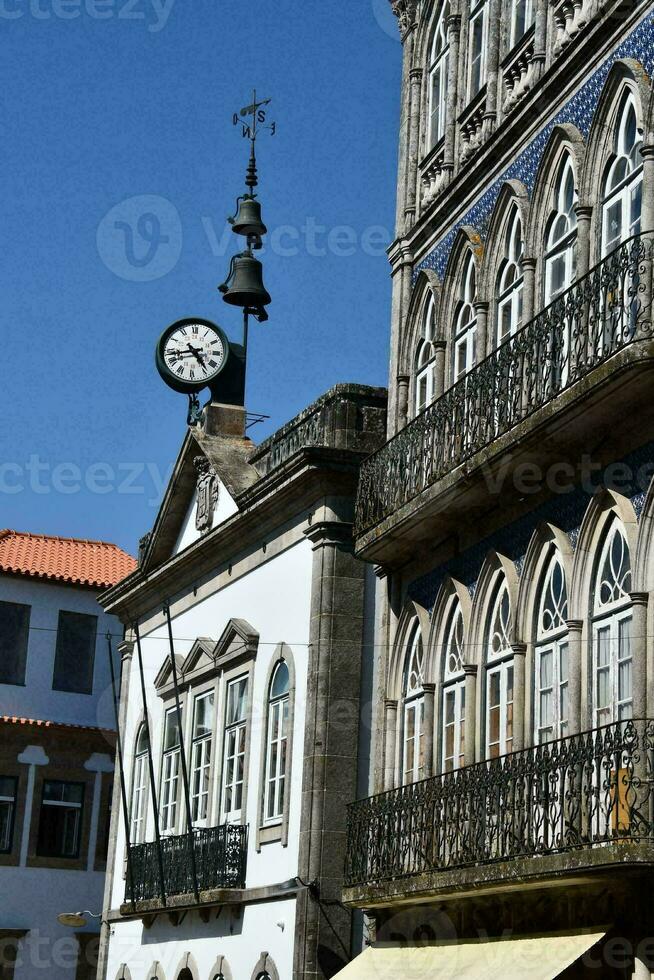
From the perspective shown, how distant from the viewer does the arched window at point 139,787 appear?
27531 millimetres

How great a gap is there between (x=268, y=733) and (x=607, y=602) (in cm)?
824

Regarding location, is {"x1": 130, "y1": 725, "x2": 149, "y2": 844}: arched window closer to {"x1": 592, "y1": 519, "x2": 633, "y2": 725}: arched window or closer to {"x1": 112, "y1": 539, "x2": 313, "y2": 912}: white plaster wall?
{"x1": 112, "y1": 539, "x2": 313, "y2": 912}: white plaster wall

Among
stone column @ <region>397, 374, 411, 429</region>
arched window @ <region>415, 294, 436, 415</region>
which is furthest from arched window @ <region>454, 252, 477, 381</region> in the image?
stone column @ <region>397, 374, 411, 429</region>

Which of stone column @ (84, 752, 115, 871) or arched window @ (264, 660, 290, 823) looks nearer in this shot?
arched window @ (264, 660, 290, 823)

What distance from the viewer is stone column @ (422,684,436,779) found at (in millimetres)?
18322

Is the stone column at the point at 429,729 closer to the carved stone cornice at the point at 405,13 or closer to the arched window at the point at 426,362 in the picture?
the arched window at the point at 426,362

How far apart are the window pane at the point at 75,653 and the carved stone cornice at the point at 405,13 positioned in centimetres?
1676

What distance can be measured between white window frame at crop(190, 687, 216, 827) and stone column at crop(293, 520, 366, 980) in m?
3.94

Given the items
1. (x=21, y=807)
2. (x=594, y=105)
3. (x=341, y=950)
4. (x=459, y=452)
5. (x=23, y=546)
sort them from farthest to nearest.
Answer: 1. (x=23, y=546)
2. (x=21, y=807)
3. (x=341, y=950)
4. (x=459, y=452)
5. (x=594, y=105)

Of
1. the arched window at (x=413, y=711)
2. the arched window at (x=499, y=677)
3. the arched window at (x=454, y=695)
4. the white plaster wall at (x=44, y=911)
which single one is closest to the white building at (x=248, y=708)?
the arched window at (x=413, y=711)

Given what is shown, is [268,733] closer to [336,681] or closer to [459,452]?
[336,681]

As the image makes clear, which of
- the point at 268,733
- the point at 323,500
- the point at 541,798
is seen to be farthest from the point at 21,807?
the point at 541,798

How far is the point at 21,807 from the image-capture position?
1337 inches

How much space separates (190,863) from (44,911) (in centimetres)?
1042
